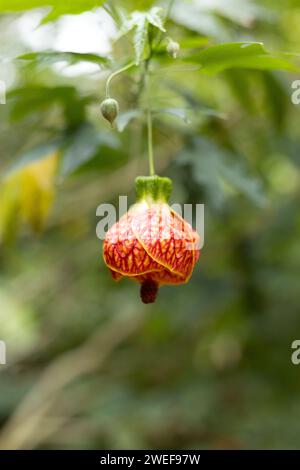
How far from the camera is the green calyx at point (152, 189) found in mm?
974

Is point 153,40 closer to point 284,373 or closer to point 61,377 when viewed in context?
point 284,373

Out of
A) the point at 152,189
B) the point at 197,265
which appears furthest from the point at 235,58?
the point at 197,265

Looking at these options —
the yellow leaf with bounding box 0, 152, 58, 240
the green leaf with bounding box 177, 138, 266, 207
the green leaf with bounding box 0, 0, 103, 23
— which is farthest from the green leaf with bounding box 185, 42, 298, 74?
the yellow leaf with bounding box 0, 152, 58, 240

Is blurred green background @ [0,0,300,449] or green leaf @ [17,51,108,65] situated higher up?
blurred green background @ [0,0,300,449]

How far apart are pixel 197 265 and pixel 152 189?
1357mm

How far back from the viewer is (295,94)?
1444 mm

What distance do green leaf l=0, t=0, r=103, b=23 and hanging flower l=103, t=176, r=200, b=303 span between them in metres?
0.31

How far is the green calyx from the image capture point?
97 cm

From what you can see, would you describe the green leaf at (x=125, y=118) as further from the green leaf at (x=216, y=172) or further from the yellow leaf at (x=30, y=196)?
the yellow leaf at (x=30, y=196)

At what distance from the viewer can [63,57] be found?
955 mm

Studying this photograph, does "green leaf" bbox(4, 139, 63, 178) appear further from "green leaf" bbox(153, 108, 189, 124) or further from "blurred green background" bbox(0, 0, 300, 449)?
"green leaf" bbox(153, 108, 189, 124)

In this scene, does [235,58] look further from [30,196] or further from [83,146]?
[30,196]

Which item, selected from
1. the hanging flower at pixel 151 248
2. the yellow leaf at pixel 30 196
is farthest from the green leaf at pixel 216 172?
the yellow leaf at pixel 30 196
